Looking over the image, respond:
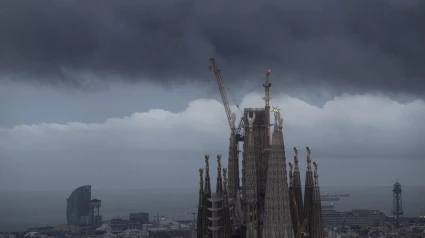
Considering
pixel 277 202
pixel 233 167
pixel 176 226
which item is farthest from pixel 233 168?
pixel 176 226

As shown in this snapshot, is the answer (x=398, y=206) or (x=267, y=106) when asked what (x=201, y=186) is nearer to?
(x=267, y=106)

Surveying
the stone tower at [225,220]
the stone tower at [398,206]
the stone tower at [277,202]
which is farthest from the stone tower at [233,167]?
the stone tower at [398,206]

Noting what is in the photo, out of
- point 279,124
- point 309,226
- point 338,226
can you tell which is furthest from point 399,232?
point 279,124

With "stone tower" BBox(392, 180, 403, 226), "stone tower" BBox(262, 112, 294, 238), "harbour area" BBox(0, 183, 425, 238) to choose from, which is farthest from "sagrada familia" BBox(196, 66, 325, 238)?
"stone tower" BBox(392, 180, 403, 226)

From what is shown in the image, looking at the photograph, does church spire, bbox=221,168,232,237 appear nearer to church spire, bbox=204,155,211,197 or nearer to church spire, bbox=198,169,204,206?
church spire, bbox=204,155,211,197

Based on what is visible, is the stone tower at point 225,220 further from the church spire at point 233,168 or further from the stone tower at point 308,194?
the stone tower at point 308,194

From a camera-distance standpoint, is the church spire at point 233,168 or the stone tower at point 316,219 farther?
the church spire at point 233,168

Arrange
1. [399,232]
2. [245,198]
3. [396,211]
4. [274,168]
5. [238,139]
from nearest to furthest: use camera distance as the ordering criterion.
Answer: [274,168], [245,198], [238,139], [399,232], [396,211]

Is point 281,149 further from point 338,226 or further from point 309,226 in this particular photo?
point 338,226
